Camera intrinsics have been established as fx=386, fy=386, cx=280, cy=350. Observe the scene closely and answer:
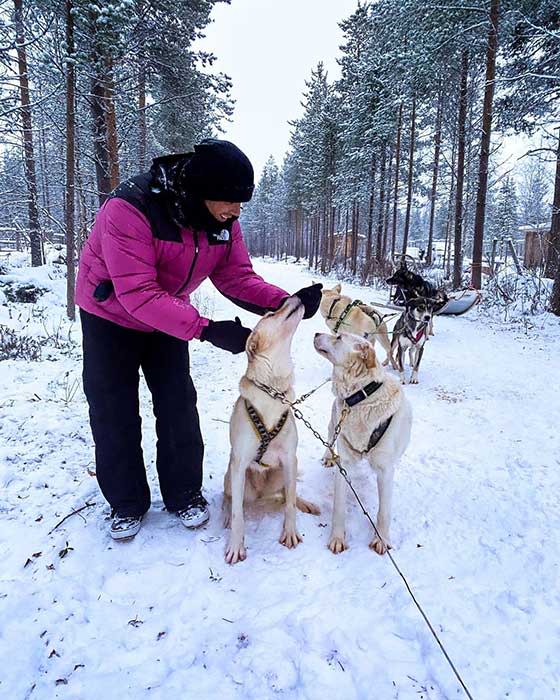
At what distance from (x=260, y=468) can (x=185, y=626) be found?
101 centimetres

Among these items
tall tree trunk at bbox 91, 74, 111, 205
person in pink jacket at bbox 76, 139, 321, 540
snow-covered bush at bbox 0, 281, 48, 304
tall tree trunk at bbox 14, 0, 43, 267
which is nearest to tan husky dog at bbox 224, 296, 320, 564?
person in pink jacket at bbox 76, 139, 321, 540

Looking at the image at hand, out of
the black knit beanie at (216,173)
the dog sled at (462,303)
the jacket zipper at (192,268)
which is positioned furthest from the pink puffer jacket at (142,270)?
the dog sled at (462,303)

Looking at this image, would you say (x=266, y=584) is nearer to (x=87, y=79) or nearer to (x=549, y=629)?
(x=549, y=629)

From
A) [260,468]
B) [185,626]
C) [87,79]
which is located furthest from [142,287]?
[87,79]

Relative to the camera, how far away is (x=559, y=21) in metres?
9.98

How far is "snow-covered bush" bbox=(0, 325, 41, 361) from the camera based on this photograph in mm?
6107

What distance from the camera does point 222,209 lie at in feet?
7.54

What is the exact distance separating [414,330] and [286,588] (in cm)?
478

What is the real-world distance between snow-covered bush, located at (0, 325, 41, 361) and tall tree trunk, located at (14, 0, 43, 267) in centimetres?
424

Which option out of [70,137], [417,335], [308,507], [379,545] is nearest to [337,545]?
[379,545]

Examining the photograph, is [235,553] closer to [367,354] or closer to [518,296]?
[367,354]

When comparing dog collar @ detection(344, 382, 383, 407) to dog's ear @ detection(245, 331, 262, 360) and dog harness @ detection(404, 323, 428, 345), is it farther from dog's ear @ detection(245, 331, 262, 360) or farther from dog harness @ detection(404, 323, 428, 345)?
dog harness @ detection(404, 323, 428, 345)

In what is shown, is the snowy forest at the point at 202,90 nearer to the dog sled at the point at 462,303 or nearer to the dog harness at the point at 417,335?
the dog sled at the point at 462,303

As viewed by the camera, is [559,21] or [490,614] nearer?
[490,614]
